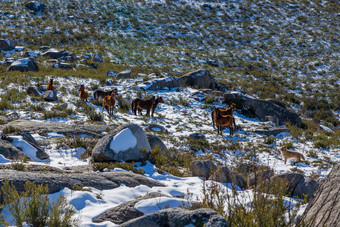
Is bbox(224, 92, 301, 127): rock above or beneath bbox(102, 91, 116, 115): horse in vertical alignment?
beneath

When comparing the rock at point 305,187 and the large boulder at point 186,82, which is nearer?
the rock at point 305,187

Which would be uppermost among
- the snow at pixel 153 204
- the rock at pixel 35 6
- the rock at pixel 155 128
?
the rock at pixel 35 6

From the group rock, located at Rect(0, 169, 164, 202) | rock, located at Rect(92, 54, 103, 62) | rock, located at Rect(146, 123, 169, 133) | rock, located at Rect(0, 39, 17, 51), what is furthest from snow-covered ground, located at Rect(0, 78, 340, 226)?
rock, located at Rect(0, 39, 17, 51)

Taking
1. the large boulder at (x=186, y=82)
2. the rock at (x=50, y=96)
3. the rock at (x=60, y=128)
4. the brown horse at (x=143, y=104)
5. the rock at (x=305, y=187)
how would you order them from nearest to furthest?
the rock at (x=305, y=187) < the rock at (x=60, y=128) < the rock at (x=50, y=96) < the brown horse at (x=143, y=104) < the large boulder at (x=186, y=82)

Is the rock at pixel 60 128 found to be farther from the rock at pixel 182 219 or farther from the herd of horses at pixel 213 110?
the rock at pixel 182 219

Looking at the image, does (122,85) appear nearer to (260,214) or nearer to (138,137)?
(138,137)

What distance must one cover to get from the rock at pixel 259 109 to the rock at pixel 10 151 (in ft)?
47.8

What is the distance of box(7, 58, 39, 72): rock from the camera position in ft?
69.8

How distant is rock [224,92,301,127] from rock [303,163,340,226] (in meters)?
15.0

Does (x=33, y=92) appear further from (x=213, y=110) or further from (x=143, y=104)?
(x=213, y=110)

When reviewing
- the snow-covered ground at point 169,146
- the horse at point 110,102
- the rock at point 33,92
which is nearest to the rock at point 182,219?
the snow-covered ground at point 169,146

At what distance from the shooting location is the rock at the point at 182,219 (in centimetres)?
243

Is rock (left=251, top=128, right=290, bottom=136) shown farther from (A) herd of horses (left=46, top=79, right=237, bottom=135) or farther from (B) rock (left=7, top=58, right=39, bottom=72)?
(B) rock (left=7, top=58, right=39, bottom=72)

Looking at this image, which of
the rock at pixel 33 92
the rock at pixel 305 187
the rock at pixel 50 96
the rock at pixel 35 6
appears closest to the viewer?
the rock at pixel 305 187
